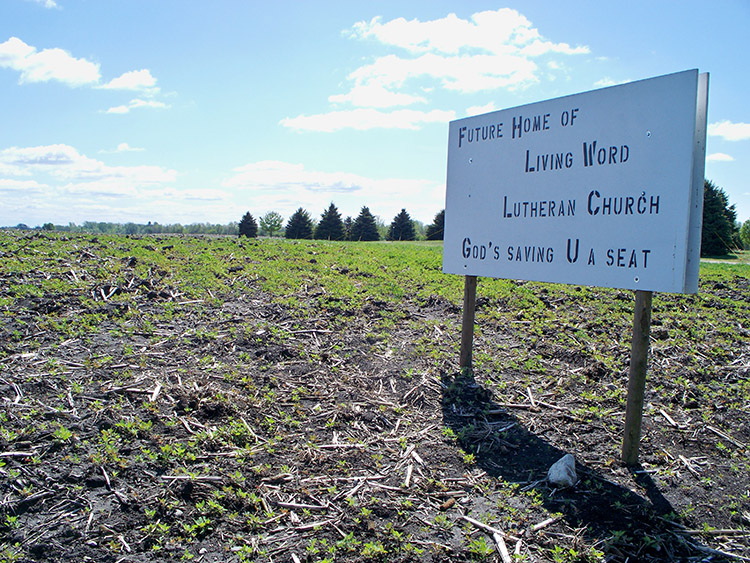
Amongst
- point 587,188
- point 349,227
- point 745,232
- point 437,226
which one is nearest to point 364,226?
point 349,227

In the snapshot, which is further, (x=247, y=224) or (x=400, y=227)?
(x=400, y=227)

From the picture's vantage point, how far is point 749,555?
3.51m

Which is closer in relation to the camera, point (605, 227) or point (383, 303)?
point (605, 227)

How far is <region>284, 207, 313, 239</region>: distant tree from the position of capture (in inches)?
1641

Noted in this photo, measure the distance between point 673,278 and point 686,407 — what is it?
7.38ft

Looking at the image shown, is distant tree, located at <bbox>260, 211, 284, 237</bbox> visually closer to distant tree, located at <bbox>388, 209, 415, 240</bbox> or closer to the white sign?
distant tree, located at <bbox>388, 209, 415, 240</bbox>

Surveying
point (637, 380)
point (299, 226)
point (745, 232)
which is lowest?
point (637, 380)

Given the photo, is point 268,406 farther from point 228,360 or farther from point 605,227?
point 605,227

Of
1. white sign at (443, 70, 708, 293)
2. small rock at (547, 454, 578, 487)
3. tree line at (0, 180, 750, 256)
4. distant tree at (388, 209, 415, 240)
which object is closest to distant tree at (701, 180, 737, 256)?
tree line at (0, 180, 750, 256)

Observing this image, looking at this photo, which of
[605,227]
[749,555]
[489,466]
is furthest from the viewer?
[605,227]

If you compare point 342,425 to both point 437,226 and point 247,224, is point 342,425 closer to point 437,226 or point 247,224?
point 247,224

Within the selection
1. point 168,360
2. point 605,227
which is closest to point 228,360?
point 168,360

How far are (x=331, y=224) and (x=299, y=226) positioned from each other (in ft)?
9.21

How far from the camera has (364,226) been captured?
44125 millimetres
